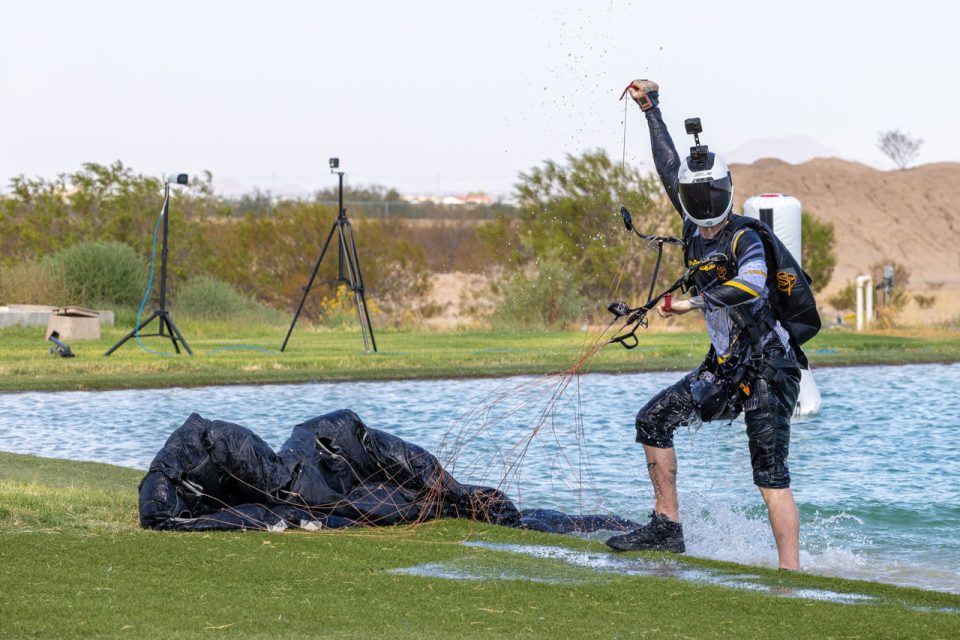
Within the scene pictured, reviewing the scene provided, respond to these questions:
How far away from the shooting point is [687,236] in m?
6.71

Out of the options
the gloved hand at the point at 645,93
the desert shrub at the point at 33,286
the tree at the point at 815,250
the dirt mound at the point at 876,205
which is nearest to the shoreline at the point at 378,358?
the desert shrub at the point at 33,286

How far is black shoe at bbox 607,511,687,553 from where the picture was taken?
6816mm

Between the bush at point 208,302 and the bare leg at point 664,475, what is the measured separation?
20.3 meters

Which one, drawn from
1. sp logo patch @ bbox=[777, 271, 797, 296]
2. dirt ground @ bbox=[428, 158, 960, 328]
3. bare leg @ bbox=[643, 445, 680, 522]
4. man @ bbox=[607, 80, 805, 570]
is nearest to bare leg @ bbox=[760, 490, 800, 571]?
man @ bbox=[607, 80, 805, 570]

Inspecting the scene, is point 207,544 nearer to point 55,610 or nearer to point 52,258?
point 55,610

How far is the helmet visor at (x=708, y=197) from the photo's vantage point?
6.38 meters

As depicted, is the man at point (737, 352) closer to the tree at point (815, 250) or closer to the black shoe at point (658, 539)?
the black shoe at point (658, 539)

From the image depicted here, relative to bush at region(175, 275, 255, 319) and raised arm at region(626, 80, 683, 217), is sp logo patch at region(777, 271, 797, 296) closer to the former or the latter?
raised arm at region(626, 80, 683, 217)

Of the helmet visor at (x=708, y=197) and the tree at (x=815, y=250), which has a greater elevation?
the tree at (x=815, y=250)

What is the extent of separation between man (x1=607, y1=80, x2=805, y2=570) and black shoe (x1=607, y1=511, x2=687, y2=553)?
0.45m

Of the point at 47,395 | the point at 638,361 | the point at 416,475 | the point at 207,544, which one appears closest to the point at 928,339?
the point at 638,361

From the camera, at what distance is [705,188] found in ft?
20.9

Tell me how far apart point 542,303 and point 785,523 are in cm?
1958

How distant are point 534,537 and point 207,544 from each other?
1774 mm
